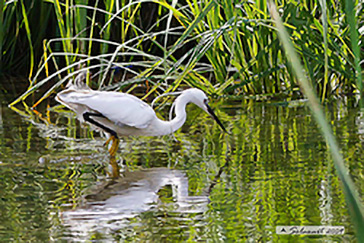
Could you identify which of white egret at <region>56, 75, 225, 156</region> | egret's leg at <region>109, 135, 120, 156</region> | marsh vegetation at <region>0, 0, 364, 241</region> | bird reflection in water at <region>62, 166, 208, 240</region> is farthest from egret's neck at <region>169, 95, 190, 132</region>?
bird reflection in water at <region>62, 166, 208, 240</region>

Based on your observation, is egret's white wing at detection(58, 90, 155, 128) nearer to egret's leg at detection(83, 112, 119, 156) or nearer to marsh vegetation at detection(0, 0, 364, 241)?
egret's leg at detection(83, 112, 119, 156)

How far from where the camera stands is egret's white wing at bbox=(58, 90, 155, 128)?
3453 millimetres

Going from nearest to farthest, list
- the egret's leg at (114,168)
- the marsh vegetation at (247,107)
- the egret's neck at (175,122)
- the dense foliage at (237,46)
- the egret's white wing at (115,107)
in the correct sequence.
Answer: the marsh vegetation at (247,107), the egret's leg at (114,168), the egret's white wing at (115,107), the egret's neck at (175,122), the dense foliage at (237,46)

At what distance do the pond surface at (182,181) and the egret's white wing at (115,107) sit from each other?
22 cm

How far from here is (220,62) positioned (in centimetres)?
495

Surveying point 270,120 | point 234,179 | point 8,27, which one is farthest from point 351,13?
point 8,27

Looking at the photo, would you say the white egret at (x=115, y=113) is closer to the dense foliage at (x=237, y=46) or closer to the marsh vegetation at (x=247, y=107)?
the marsh vegetation at (x=247, y=107)

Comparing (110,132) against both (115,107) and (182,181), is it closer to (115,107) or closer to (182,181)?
(115,107)

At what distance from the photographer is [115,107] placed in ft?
11.4

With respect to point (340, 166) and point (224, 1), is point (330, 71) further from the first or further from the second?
point (340, 166)

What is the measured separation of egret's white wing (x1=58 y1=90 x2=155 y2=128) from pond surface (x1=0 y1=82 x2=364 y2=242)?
0.22 m

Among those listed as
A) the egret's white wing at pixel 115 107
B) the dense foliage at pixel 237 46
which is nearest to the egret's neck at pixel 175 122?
the egret's white wing at pixel 115 107

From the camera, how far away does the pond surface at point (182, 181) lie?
7.75ft

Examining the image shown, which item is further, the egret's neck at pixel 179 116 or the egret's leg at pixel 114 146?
the egret's neck at pixel 179 116
